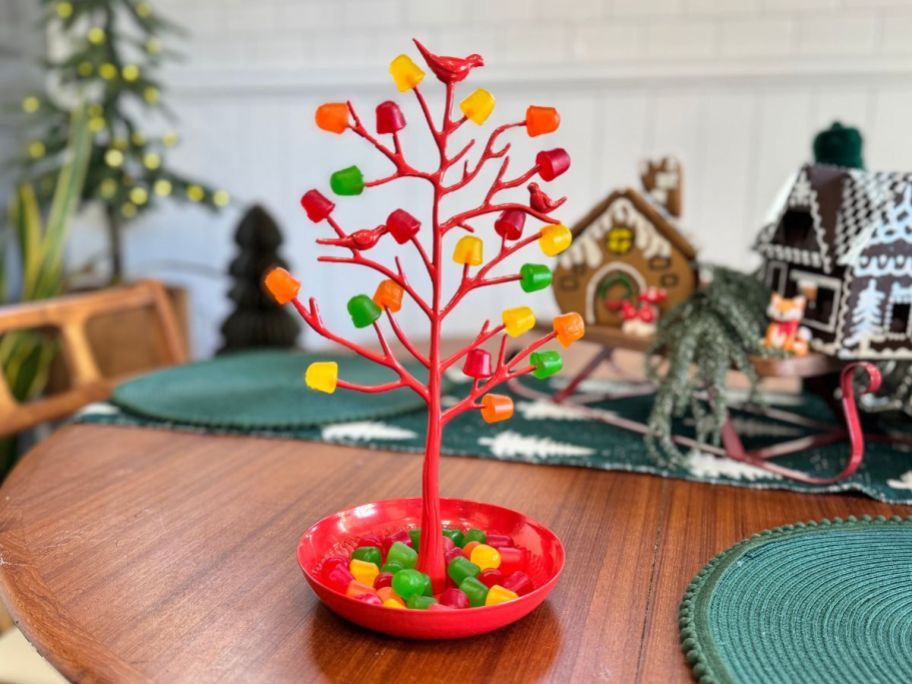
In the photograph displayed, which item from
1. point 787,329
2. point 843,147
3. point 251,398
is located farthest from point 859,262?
point 251,398

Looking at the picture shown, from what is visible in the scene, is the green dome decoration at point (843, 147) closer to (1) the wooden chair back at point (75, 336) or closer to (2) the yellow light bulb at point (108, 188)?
(1) the wooden chair back at point (75, 336)

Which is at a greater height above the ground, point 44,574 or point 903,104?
point 903,104

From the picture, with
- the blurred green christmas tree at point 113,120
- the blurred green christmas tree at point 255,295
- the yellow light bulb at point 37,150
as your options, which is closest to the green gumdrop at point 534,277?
the blurred green christmas tree at point 255,295

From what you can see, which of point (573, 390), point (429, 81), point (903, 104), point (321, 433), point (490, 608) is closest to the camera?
point (490, 608)

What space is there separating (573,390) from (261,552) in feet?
2.17

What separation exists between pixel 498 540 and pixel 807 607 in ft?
0.77

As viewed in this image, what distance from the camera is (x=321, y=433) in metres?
1.07

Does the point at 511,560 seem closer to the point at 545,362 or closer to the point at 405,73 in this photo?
the point at 545,362

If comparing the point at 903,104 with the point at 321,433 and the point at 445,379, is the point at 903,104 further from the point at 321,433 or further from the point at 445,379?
the point at 321,433

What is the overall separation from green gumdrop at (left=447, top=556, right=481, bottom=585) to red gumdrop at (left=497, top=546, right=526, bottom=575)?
0.03 m

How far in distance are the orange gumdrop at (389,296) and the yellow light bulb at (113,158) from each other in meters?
1.89

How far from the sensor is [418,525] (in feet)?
2.37

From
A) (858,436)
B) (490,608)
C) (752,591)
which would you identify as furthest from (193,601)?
(858,436)

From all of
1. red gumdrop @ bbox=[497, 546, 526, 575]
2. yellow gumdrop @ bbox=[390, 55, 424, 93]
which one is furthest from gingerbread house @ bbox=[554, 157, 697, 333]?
yellow gumdrop @ bbox=[390, 55, 424, 93]
